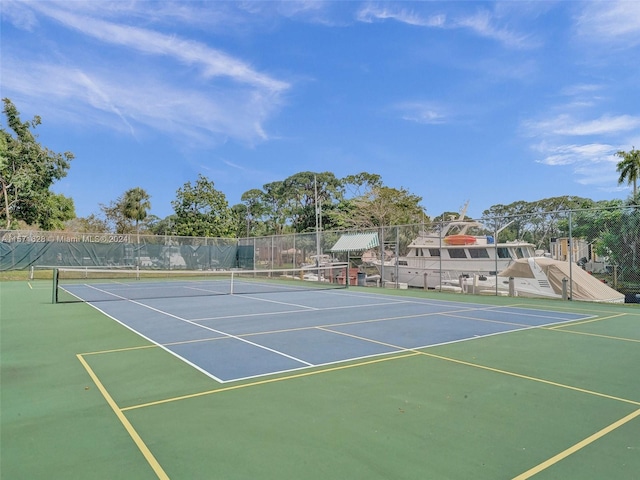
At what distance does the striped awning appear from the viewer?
2103 cm

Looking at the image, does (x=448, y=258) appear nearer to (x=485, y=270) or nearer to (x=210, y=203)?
(x=485, y=270)

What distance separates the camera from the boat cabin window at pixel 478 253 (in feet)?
62.1

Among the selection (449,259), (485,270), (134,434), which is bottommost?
(134,434)

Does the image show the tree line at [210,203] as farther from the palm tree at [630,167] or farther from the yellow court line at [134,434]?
the yellow court line at [134,434]

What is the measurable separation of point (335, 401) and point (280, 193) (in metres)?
62.3

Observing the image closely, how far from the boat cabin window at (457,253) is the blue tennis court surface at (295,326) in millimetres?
6735

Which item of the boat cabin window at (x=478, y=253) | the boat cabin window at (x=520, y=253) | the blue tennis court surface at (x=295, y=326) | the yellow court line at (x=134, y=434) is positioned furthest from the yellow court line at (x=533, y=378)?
the boat cabin window at (x=478, y=253)

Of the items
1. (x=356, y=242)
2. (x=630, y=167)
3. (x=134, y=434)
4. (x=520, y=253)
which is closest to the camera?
(x=134, y=434)

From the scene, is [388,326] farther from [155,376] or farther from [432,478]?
[432,478]

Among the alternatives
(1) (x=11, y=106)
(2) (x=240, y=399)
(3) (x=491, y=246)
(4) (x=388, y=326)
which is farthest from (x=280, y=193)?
(2) (x=240, y=399)

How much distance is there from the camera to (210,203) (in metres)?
40.1

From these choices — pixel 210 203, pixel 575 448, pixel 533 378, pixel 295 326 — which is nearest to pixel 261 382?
pixel 575 448

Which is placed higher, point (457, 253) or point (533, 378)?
point (457, 253)

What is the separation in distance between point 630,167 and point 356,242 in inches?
1248
